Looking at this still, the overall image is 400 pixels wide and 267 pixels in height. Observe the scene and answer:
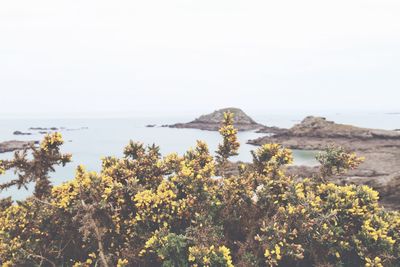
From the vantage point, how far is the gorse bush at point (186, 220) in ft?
25.8

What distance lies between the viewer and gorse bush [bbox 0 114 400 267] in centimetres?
788

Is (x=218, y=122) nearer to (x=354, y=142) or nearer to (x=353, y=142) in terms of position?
(x=353, y=142)

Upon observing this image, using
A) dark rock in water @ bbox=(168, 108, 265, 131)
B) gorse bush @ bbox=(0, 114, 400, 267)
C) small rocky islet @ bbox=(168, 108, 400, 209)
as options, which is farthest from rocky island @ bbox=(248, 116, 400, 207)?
dark rock in water @ bbox=(168, 108, 265, 131)

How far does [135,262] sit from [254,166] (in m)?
4.39

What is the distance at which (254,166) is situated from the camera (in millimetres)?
10492

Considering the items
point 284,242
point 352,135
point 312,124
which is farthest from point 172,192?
point 312,124

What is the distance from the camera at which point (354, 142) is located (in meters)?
71.2

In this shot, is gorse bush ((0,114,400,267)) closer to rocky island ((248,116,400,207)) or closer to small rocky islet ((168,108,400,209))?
small rocky islet ((168,108,400,209))

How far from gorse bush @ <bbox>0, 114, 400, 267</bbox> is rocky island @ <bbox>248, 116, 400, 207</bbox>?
33.4m

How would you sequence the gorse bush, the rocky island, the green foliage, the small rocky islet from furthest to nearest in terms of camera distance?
1. the rocky island
2. the small rocky islet
3. the green foliage
4. the gorse bush

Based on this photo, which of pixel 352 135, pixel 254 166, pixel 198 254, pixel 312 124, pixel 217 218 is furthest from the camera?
pixel 312 124

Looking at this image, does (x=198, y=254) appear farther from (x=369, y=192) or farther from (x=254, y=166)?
(x=369, y=192)

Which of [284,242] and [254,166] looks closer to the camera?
[284,242]

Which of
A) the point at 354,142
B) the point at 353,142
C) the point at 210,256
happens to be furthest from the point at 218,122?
the point at 210,256
